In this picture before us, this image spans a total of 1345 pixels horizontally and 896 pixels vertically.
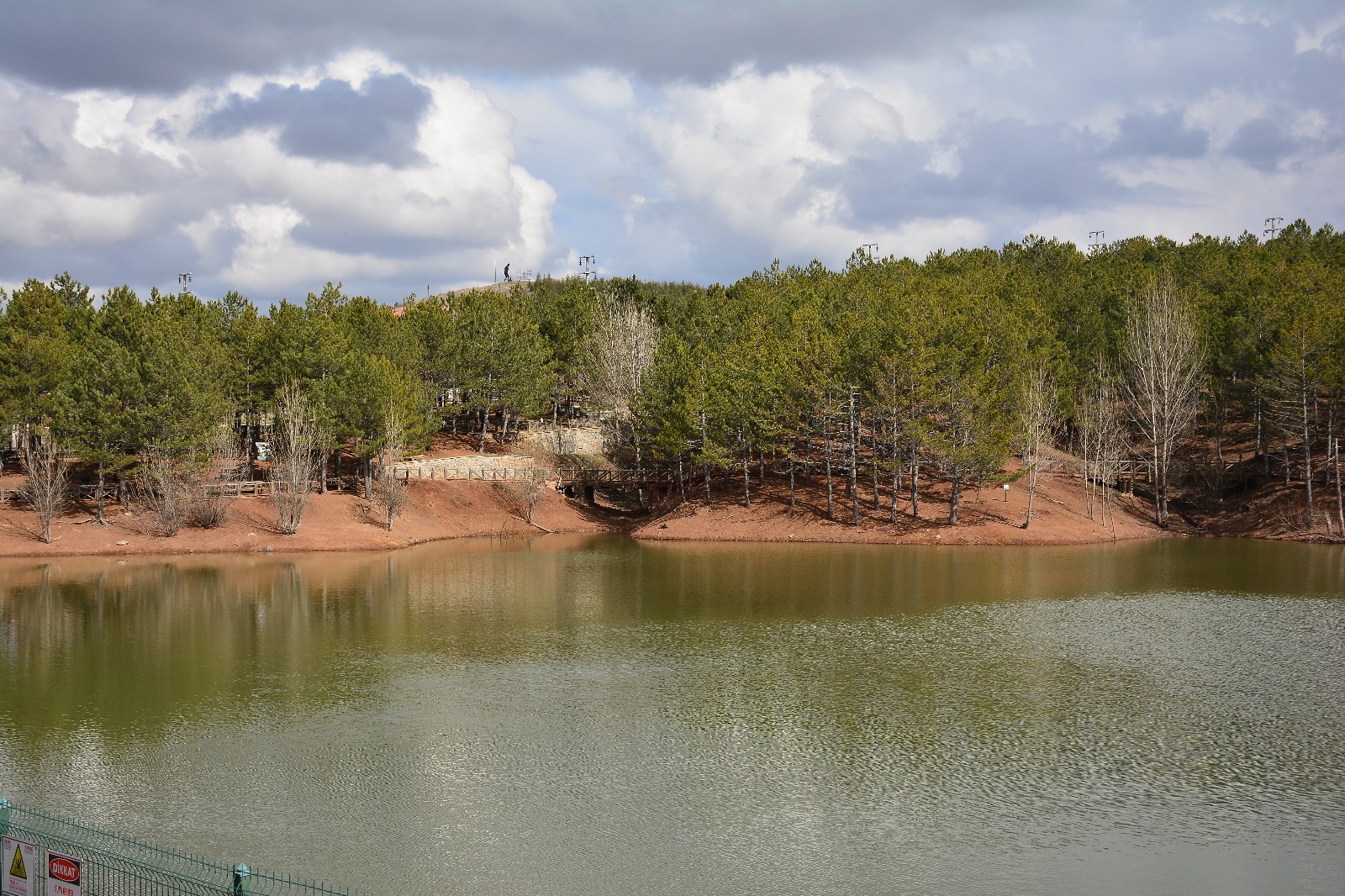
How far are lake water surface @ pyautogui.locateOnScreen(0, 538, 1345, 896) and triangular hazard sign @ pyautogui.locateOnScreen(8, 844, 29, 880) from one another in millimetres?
4895

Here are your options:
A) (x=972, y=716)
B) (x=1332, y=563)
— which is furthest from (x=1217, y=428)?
(x=972, y=716)

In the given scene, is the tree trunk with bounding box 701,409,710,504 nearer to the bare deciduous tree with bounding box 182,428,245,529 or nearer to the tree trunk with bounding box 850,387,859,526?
the tree trunk with bounding box 850,387,859,526

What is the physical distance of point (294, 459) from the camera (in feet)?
234

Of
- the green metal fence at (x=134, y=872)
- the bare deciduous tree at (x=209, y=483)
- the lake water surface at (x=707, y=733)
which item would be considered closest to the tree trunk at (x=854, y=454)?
the lake water surface at (x=707, y=733)

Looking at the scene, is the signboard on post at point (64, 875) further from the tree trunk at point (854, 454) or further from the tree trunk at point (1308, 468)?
the tree trunk at point (1308, 468)

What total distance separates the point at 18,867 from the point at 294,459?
5652cm

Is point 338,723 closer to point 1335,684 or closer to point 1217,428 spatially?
point 1335,684

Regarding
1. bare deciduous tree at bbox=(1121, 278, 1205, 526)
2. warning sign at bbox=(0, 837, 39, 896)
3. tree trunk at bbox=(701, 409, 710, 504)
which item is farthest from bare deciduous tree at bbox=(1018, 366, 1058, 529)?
warning sign at bbox=(0, 837, 39, 896)

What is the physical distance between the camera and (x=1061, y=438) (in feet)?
322

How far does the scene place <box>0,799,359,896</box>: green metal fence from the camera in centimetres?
1716

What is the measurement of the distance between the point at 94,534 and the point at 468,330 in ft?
129

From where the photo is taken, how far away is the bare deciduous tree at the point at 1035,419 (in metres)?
75.0

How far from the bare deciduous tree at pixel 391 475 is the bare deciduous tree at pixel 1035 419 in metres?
45.6

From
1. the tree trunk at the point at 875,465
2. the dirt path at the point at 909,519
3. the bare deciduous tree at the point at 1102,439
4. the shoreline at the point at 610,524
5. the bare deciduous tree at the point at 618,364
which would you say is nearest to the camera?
the shoreline at the point at 610,524
